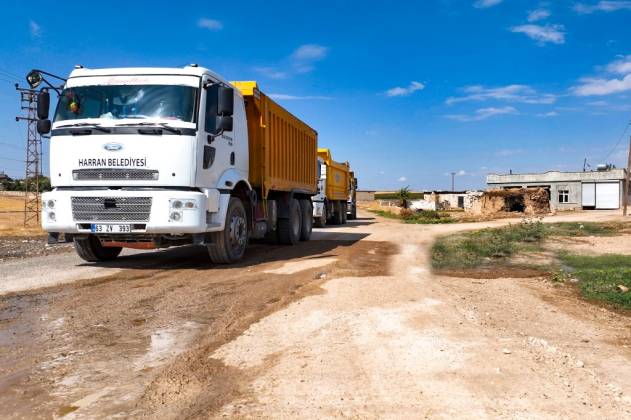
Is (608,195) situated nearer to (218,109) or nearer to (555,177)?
(555,177)

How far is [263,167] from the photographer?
32.9ft

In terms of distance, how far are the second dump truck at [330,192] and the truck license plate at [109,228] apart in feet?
42.1

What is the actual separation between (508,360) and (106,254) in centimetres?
788

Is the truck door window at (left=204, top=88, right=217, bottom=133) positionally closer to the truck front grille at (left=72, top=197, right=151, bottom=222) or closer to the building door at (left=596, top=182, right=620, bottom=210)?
the truck front grille at (left=72, top=197, right=151, bottom=222)

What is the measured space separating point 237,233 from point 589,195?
5564 cm

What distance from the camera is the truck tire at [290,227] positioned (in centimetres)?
1234

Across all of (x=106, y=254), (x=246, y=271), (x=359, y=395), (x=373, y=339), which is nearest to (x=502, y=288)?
(x=373, y=339)

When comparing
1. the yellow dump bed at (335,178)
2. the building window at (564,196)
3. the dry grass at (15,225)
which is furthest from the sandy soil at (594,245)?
the building window at (564,196)

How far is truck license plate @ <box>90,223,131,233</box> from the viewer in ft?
24.4

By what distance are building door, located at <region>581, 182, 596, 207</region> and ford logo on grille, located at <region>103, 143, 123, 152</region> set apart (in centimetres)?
5738

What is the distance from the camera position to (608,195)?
177ft

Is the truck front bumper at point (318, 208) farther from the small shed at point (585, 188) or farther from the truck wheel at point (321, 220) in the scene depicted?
the small shed at point (585, 188)

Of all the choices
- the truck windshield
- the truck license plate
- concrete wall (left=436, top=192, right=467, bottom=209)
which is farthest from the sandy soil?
concrete wall (left=436, top=192, right=467, bottom=209)

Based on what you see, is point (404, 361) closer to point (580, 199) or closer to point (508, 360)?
point (508, 360)
